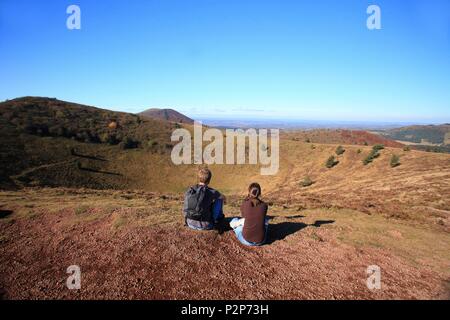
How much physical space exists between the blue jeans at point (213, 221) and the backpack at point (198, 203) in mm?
190

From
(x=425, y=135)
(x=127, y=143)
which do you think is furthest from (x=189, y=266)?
(x=425, y=135)

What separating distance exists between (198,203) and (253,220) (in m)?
1.59

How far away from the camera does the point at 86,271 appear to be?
21.5 ft

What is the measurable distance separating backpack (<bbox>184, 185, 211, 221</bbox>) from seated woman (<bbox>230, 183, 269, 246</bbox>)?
1.01 metres

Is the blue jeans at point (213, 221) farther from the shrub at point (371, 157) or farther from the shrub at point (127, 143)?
the shrub at point (127, 143)

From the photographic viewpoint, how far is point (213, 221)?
331 inches

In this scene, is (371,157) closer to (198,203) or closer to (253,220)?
(253,220)

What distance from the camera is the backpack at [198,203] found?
785cm

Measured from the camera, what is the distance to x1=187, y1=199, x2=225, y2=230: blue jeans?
8252mm

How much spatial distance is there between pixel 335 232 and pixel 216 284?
17.4 ft

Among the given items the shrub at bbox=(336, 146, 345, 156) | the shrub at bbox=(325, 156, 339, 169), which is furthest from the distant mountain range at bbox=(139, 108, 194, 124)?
the shrub at bbox=(325, 156, 339, 169)

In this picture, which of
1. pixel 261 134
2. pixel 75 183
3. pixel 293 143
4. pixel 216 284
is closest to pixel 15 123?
pixel 75 183

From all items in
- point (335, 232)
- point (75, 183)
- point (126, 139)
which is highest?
point (126, 139)

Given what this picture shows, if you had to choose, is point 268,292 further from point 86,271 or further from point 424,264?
point 424,264
